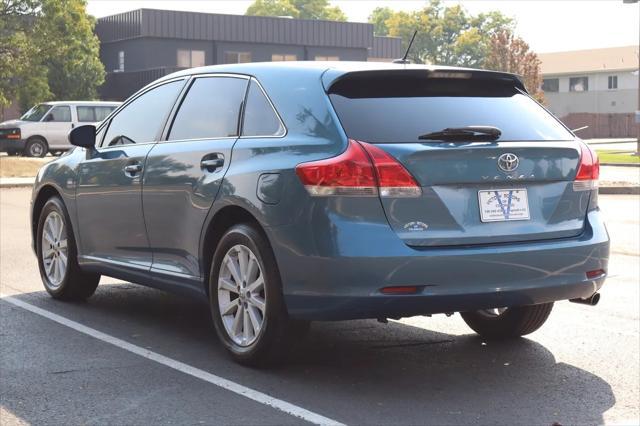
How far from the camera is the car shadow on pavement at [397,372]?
532 cm

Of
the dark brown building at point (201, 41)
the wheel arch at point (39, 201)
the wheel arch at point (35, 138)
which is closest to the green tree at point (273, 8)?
the dark brown building at point (201, 41)

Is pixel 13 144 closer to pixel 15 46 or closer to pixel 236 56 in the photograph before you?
pixel 15 46

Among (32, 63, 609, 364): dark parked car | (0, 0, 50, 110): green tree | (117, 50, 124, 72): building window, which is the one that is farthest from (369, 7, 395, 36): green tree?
(32, 63, 609, 364): dark parked car

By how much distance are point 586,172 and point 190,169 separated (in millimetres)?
2376

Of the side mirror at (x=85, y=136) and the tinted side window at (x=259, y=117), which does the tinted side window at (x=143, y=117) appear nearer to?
the side mirror at (x=85, y=136)

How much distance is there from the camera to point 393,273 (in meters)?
5.41

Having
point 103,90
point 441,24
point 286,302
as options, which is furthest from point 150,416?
point 441,24

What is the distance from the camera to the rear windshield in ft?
18.8

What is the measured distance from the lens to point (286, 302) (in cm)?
571

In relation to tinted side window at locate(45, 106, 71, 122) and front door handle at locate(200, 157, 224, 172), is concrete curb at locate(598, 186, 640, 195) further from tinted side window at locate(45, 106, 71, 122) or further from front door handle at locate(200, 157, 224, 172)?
tinted side window at locate(45, 106, 71, 122)

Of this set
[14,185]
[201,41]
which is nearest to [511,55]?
[201,41]

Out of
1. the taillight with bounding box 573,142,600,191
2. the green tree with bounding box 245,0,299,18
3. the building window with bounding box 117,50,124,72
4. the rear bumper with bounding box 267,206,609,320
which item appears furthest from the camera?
the green tree with bounding box 245,0,299,18

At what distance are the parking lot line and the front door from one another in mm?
503

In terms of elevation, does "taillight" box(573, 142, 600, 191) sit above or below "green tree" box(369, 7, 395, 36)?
below
